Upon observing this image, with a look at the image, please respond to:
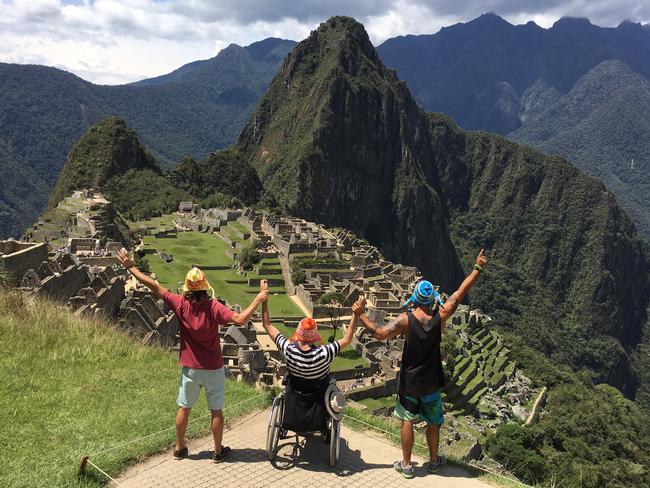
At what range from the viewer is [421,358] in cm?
668

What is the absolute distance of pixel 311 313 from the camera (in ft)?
116

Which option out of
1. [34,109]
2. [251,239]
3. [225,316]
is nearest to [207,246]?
[251,239]

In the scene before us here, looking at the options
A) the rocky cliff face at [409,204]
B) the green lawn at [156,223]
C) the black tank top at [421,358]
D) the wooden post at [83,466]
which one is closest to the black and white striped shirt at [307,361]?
the black tank top at [421,358]

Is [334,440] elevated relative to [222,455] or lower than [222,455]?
elevated

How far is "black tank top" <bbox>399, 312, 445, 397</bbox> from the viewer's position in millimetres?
6609

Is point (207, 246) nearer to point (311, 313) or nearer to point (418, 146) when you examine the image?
point (311, 313)

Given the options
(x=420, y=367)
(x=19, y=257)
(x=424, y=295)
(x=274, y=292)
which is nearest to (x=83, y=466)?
(x=420, y=367)

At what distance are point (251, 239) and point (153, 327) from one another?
33.9 meters

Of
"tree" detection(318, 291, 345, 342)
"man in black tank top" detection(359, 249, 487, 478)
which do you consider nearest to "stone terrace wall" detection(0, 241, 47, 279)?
"man in black tank top" detection(359, 249, 487, 478)

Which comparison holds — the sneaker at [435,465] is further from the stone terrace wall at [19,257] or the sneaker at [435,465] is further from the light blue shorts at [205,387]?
the stone terrace wall at [19,257]

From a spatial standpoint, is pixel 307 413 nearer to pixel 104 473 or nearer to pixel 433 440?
pixel 433 440

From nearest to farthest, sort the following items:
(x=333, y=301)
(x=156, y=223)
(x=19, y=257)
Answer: (x=19, y=257)
(x=333, y=301)
(x=156, y=223)

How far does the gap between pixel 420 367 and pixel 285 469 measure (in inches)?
72.2

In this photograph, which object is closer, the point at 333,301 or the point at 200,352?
the point at 200,352
